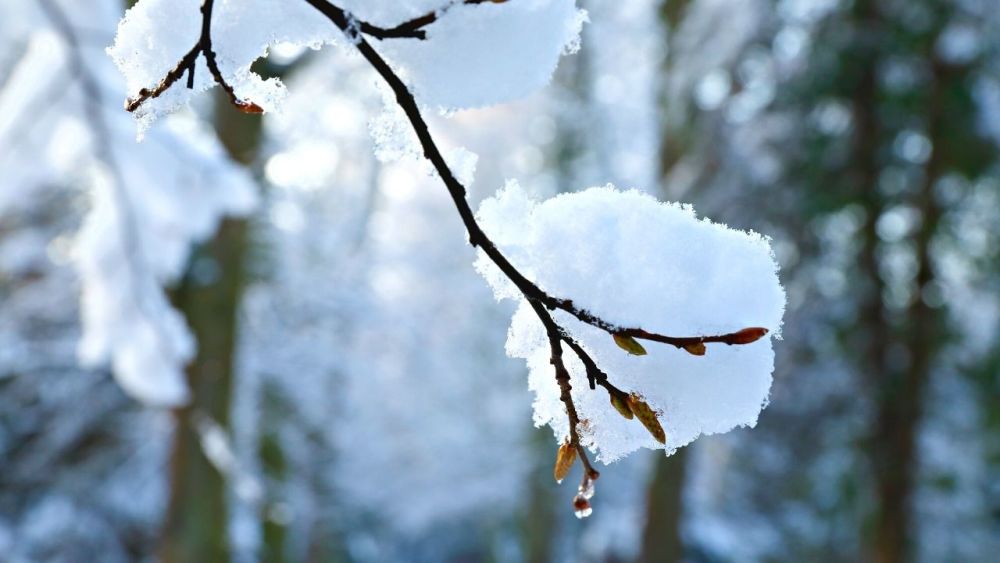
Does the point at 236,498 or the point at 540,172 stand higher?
the point at 540,172

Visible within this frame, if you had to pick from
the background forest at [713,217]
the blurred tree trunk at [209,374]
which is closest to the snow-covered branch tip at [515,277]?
the background forest at [713,217]

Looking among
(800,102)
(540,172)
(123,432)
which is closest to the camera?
(800,102)

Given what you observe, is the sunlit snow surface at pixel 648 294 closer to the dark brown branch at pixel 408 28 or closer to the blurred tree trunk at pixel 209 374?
the dark brown branch at pixel 408 28

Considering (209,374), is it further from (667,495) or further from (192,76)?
(192,76)

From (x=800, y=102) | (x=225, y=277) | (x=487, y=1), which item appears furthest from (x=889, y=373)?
(x=487, y=1)

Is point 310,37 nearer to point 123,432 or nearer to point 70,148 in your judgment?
point 70,148

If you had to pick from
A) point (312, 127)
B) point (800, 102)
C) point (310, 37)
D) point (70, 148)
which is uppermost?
point (312, 127)

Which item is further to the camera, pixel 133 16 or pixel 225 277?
pixel 225 277

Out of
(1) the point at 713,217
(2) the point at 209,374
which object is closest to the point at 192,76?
(2) the point at 209,374

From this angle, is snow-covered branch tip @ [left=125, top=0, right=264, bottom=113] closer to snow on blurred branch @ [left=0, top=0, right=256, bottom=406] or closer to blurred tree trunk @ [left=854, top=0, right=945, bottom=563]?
snow on blurred branch @ [left=0, top=0, right=256, bottom=406]
